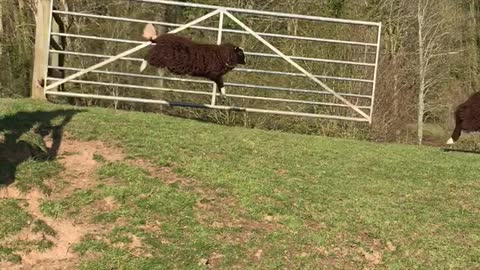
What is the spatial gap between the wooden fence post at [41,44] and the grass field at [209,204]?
2.42 meters

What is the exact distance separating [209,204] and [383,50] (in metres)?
13.8

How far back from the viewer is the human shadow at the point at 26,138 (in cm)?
566

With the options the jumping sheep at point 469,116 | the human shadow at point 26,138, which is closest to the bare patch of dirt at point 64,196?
the human shadow at point 26,138

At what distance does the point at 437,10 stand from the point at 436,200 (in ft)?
59.4

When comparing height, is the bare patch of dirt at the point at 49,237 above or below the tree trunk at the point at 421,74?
below

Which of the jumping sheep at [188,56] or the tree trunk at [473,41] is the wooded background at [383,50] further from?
the jumping sheep at [188,56]

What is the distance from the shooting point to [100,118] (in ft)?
24.7

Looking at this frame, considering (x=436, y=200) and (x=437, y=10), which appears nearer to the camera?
(x=436, y=200)

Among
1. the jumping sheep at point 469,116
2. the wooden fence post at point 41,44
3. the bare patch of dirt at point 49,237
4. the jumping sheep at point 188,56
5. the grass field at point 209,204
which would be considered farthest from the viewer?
the wooden fence post at point 41,44

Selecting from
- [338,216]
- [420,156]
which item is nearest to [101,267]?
[338,216]

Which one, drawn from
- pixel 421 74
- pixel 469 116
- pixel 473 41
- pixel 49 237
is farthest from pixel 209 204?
pixel 473 41

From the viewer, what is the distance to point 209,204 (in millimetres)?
5512

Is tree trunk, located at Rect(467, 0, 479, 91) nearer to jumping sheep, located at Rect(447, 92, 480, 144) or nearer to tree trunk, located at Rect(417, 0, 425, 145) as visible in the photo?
tree trunk, located at Rect(417, 0, 425, 145)

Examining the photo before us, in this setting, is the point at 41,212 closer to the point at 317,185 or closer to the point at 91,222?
the point at 91,222
